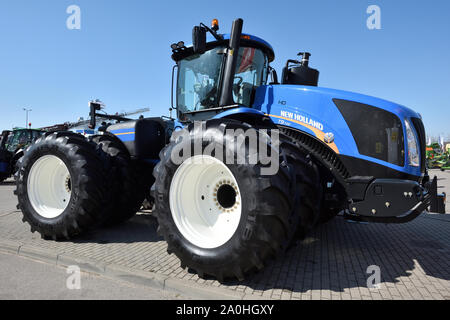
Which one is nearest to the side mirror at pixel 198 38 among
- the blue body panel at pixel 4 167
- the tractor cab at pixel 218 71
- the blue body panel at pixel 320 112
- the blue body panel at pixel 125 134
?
the tractor cab at pixel 218 71

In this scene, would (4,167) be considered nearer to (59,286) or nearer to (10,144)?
(10,144)

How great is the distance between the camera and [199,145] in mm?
3135

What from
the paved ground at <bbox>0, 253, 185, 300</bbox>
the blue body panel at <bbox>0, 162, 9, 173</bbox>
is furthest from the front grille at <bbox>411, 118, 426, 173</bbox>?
the blue body panel at <bbox>0, 162, 9, 173</bbox>

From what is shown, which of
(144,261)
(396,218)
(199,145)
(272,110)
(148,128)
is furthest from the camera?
(148,128)

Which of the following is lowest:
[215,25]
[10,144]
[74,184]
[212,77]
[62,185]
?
[62,185]

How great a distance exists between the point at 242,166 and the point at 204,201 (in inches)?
34.2

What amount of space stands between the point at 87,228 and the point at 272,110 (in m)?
3.07

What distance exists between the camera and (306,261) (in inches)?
137

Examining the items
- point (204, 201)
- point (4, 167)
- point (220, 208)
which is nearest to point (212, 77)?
point (204, 201)

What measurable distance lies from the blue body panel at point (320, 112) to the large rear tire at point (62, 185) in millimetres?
2554

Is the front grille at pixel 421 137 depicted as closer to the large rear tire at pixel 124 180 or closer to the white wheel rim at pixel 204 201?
the white wheel rim at pixel 204 201
